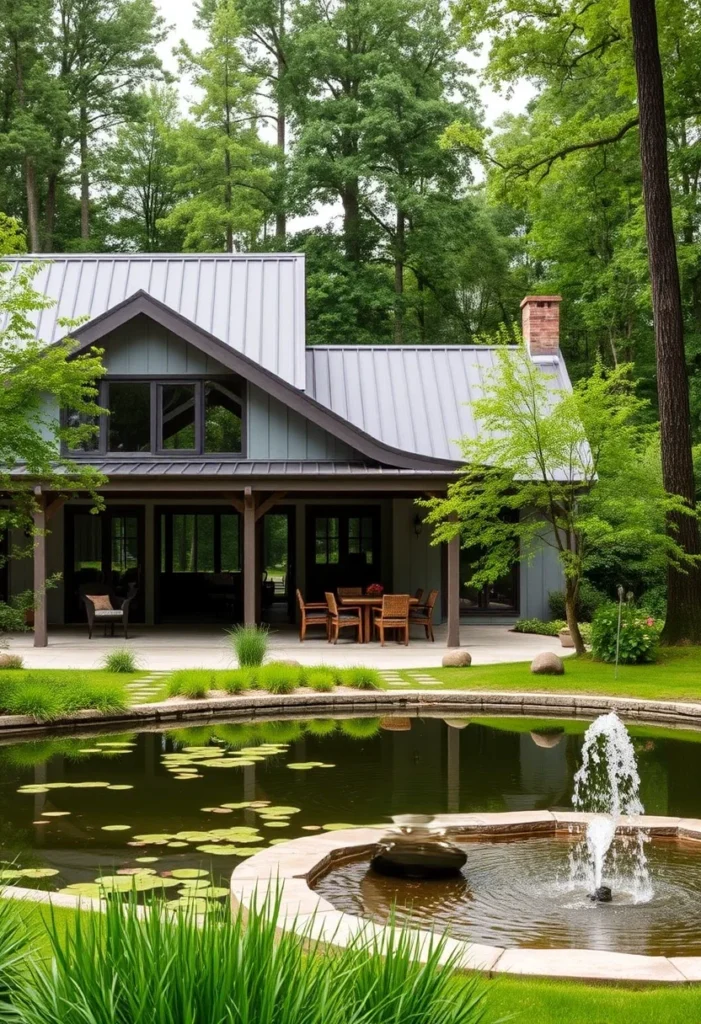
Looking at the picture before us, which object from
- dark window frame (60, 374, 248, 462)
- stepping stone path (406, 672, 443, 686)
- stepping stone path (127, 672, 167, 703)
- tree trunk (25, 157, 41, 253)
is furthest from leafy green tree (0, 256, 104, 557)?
tree trunk (25, 157, 41, 253)

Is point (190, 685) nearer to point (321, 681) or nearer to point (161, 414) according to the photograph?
point (321, 681)

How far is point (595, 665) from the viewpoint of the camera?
15930mm

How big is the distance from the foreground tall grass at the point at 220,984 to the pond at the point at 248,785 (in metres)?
3.81

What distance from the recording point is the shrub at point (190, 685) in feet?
43.7

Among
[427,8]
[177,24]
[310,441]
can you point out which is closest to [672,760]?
[310,441]

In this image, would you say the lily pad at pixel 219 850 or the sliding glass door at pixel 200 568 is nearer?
the lily pad at pixel 219 850

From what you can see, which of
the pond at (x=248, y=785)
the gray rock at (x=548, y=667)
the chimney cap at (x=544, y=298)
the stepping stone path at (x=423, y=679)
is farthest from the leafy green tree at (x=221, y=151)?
the pond at (x=248, y=785)

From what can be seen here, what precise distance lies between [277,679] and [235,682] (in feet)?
1.60

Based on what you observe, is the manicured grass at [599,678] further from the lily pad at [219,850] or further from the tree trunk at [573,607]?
the lily pad at [219,850]

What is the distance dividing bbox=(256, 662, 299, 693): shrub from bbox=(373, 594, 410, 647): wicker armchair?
4.92m

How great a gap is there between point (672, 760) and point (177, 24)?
108 feet

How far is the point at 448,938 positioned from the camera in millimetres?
5551

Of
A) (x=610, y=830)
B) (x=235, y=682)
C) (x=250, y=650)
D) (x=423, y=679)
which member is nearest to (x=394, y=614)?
(x=423, y=679)

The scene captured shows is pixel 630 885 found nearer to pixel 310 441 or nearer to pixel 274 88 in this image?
pixel 310 441
